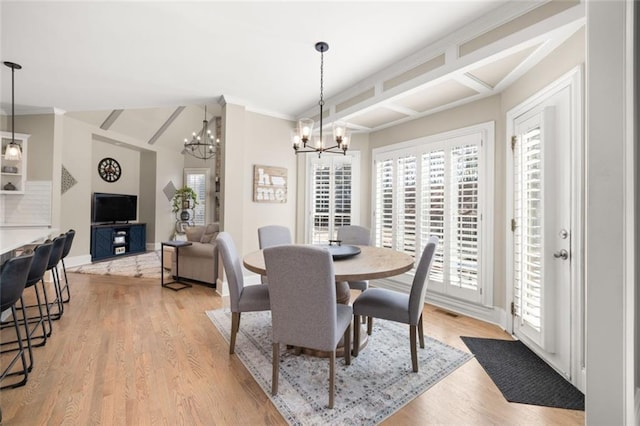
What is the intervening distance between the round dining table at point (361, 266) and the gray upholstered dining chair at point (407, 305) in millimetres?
137

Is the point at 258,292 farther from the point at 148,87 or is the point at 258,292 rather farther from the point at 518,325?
the point at 148,87

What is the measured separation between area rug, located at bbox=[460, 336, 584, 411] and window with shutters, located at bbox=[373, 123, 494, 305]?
2.38ft

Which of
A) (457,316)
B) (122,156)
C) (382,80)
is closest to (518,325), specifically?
(457,316)

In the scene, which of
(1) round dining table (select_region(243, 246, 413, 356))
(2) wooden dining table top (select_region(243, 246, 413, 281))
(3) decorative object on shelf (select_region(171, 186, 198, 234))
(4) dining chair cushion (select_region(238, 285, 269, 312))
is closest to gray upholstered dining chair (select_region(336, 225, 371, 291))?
(1) round dining table (select_region(243, 246, 413, 356))

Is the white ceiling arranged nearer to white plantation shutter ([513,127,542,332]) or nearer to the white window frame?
white plantation shutter ([513,127,542,332])

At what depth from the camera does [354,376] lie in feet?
6.94

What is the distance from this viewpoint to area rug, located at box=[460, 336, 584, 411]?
6.25 feet

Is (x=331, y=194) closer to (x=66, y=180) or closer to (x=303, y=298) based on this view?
(x=303, y=298)

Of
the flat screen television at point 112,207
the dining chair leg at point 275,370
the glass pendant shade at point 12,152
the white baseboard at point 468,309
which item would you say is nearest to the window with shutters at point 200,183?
the flat screen television at point 112,207

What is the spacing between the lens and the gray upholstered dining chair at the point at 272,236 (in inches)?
134

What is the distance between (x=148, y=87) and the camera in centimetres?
379

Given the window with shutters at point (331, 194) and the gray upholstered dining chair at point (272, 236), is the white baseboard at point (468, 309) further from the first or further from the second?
the gray upholstered dining chair at point (272, 236)

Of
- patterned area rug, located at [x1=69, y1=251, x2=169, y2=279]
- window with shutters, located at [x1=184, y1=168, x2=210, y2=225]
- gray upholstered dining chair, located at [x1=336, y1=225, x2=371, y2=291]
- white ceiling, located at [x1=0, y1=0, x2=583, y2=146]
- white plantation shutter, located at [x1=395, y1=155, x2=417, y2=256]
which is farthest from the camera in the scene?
window with shutters, located at [x1=184, y1=168, x2=210, y2=225]

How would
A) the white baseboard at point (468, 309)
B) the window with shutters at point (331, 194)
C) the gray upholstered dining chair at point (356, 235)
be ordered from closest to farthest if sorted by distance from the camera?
the white baseboard at point (468, 309), the gray upholstered dining chair at point (356, 235), the window with shutters at point (331, 194)
